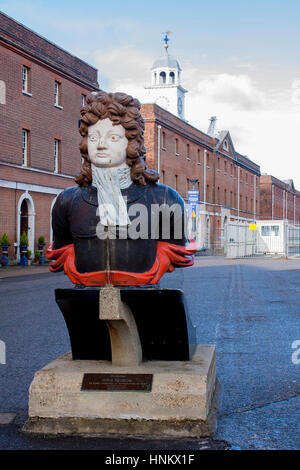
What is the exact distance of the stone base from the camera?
379 centimetres

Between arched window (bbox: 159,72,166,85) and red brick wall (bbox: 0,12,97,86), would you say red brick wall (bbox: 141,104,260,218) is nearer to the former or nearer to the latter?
red brick wall (bbox: 0,12,97,86)

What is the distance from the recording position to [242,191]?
2753 inches

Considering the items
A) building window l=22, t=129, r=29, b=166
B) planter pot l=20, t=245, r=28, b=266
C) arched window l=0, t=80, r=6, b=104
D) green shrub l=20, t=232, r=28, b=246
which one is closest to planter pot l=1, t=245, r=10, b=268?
green shrub l=20, t=232, r=28, b=246

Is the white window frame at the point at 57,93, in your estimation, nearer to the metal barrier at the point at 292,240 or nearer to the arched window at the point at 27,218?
the arched window at the point at 27,218

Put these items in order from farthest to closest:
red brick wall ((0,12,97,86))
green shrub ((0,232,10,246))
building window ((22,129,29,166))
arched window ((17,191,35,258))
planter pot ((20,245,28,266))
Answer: building window ((22,129,29,166))
arched window ((17,191,35,258))
red brick wall ((0,12,97,86))
planter pot ((20,245,28,266))
green shrub ((0,232,10,246))

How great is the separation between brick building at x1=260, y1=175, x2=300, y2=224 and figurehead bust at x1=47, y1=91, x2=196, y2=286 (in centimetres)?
8148

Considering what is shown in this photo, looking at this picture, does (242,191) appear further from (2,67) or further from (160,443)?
(160,443)

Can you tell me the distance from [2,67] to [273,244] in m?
24.5

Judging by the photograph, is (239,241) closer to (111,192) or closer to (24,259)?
→ (24,259)

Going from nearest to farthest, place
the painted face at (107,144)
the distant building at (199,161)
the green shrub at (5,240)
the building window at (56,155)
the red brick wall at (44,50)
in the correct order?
1. the painted face at (107,144)
2. the green shrub at (5,240)
3. the red brick wall at (44,50)
4. the building window at (56,155)
5. the distant building at (199,161)

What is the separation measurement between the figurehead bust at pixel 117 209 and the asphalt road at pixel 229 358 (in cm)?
35

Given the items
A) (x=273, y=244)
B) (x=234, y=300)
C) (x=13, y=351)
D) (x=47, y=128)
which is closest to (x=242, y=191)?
(x=273, y=244)

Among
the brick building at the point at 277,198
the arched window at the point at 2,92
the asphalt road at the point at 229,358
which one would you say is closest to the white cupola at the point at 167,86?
the brick building at the point at 277,198

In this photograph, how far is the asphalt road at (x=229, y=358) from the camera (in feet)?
12.3
